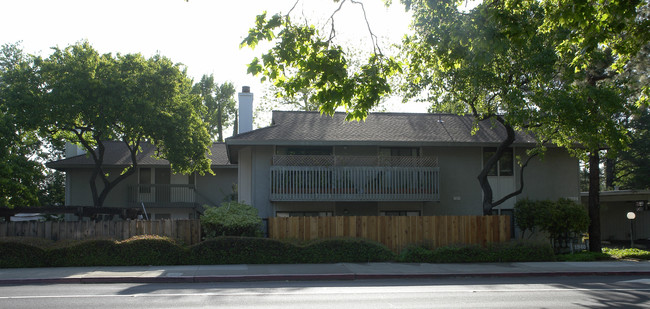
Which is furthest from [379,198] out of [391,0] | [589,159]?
[391,0]

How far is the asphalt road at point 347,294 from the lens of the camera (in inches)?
424

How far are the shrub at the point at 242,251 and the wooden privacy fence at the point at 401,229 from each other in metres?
1.70

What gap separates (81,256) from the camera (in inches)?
666

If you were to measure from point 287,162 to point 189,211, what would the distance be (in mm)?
12527

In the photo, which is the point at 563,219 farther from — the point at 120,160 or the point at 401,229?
the point at 120,160

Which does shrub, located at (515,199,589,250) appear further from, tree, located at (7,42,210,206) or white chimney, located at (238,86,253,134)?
tree, located at (7,42,210,206)

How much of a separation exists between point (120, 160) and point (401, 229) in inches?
771

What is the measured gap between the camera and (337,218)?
19.9 m

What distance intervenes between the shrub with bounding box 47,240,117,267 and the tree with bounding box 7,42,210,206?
36.9 ft

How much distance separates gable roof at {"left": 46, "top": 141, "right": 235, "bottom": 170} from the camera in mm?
31656

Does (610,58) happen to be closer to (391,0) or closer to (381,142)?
(381,142)

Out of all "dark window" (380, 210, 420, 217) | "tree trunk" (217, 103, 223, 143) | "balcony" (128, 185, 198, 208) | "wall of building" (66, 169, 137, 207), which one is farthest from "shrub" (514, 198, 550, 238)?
"tree trunk" (217, 103, 223, 143)

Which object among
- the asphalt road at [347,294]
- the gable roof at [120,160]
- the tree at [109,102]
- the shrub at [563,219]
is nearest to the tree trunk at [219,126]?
the gable roof at [120,160]

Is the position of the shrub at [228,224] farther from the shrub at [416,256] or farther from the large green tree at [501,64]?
the large green tree at [501,64]
